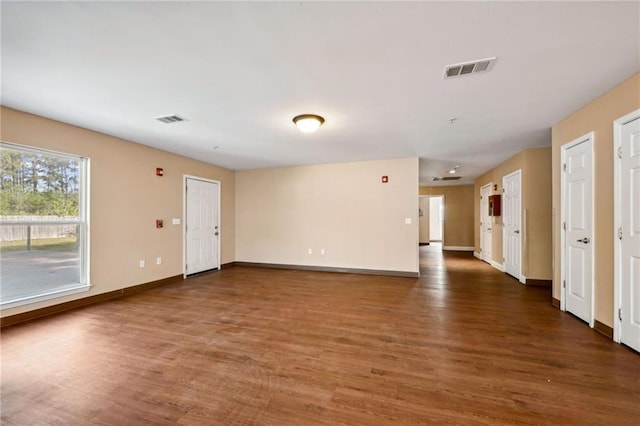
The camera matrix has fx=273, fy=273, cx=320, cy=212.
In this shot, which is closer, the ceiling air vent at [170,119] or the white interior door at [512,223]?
the ceiling air vent at [170,119]

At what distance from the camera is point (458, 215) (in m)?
10.5

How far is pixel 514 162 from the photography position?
18.5ft

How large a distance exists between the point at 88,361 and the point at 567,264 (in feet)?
17.9

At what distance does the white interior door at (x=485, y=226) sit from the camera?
7340 millimetres

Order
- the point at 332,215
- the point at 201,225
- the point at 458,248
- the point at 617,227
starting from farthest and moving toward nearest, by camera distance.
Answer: the point at 458,248, the point at 332,215, the point at 201,225, the point at 617,227

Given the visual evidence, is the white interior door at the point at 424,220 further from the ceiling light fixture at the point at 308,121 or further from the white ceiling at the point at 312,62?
the ceiling light fixture at the point at 308,121

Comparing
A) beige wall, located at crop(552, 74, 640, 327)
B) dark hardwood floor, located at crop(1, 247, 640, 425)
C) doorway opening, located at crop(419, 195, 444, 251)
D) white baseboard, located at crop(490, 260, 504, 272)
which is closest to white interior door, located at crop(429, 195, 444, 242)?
doorway opening, located at crop(419, 195, 444, 251)

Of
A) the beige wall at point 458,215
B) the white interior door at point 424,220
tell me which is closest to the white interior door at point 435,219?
the white interior door at point 424,220

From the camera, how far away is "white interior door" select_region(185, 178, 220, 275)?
588 cm

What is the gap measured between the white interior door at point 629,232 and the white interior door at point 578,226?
44 cm

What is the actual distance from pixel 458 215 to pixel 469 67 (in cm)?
916

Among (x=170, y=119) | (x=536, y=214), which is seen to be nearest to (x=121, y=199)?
(x=170, y=119)

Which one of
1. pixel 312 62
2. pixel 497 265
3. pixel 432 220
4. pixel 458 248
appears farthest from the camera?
pixel 432 220

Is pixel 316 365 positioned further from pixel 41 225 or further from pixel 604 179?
pixel 41 225
